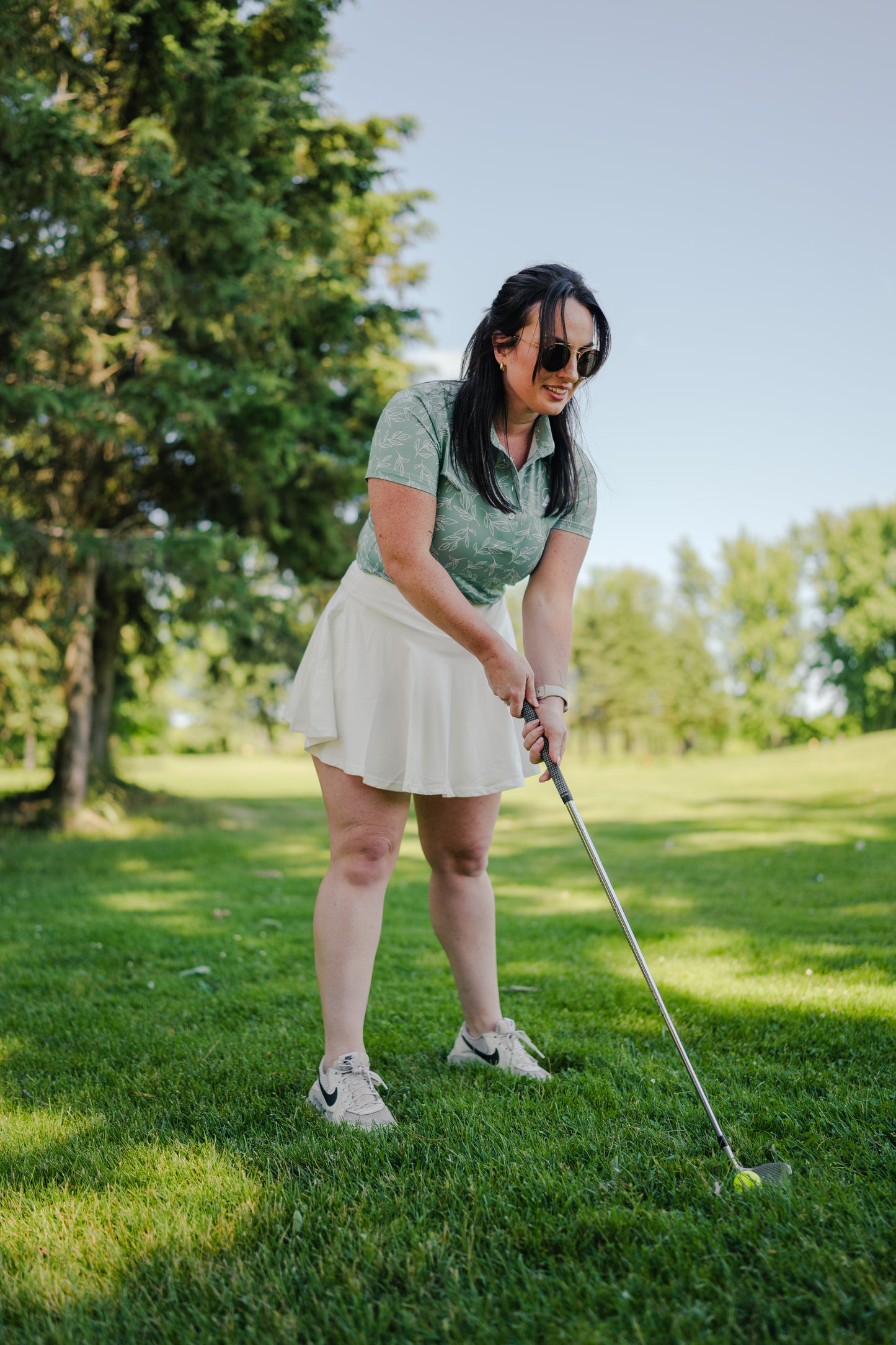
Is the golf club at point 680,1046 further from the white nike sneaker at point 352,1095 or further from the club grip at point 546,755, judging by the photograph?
the white nike sneaker at point 352,1095

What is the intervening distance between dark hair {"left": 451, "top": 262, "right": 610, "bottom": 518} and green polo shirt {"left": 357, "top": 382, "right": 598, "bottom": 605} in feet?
0.10

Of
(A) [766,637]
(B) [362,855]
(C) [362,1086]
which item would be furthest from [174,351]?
(A) [766,637]

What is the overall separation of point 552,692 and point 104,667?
33.8 ft

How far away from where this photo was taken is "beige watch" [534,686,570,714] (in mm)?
2553

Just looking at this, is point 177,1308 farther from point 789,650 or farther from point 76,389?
point 789,650

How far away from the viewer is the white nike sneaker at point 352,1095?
2264 mm

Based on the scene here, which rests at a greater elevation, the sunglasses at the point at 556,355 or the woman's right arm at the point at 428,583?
the sunglasses at the point at 556,355

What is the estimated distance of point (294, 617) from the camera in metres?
10.1

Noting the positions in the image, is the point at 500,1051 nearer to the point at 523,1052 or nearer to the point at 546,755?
the point at 523,1052

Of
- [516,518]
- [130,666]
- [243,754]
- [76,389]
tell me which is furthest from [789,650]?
[516,518]

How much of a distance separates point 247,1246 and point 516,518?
175 centimetres

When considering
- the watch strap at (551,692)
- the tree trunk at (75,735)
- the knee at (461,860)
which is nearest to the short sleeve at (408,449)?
the watch strap at (551,692)

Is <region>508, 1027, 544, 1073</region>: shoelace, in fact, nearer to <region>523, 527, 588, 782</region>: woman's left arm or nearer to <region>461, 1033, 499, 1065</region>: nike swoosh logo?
<region>461, 1033, 499, 1065</region>: nike swoosh logo

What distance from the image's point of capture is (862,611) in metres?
44.0
